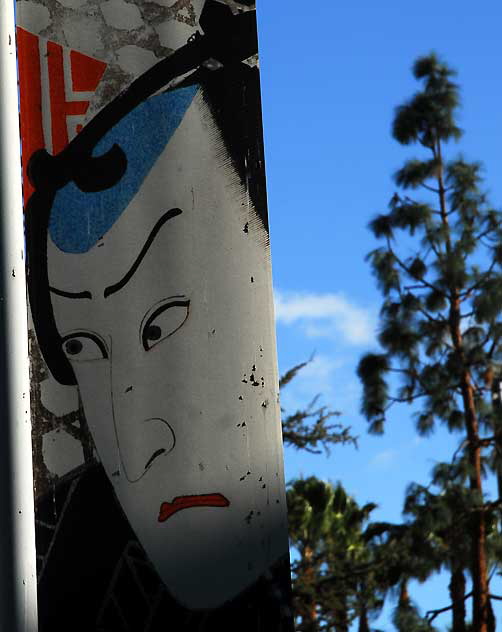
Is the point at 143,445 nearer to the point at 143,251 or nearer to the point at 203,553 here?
the point at 203,553

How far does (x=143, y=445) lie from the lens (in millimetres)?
Result: 3043

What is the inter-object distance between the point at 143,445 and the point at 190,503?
211 mm

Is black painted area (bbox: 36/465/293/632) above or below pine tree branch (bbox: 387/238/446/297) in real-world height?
below

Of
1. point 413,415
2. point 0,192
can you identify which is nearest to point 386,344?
point 413,415

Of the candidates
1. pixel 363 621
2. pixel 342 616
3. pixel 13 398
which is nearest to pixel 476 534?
pixel 363 621

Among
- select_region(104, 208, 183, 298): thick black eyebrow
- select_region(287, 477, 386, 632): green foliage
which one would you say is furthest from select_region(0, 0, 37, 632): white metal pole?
select_region(287, 477, 386, 632): green foliage

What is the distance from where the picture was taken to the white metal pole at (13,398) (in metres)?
2.01

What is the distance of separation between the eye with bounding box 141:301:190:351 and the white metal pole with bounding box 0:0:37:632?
2.92 feet

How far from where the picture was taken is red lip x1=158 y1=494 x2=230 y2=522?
2.98m

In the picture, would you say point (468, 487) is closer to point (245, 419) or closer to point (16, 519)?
point (245, 419)

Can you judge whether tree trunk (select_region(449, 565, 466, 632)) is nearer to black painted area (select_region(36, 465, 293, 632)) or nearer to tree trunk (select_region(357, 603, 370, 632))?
tree trunk (select_region(357, 603, 370, 632))

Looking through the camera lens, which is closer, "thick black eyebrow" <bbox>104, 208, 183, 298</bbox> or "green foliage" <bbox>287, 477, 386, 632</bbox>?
"thick black eyebrow" <bbox>104, 208, 183, 298</bbox>

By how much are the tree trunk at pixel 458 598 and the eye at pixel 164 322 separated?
35.0 feet

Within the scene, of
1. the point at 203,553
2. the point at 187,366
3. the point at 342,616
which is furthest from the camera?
the point at 342,616
